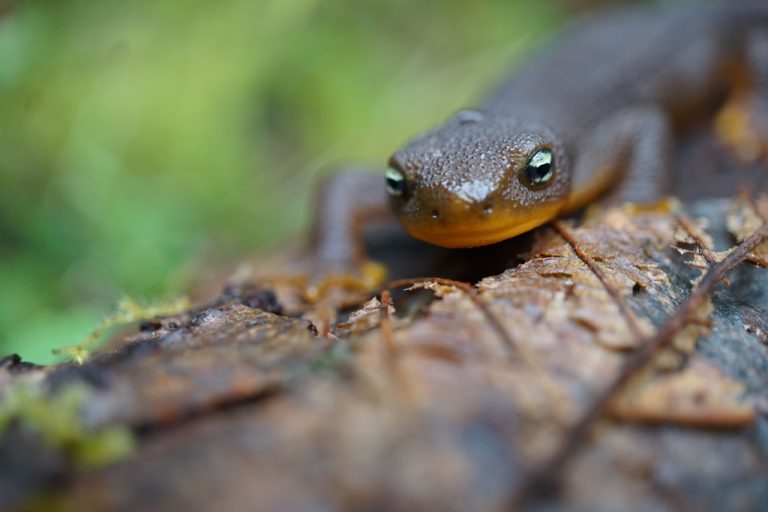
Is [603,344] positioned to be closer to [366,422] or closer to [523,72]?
[366,422]

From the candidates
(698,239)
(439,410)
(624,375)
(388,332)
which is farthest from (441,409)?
(698,239)

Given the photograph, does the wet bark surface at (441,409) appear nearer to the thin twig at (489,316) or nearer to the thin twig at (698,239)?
the thin twig at (489,316)

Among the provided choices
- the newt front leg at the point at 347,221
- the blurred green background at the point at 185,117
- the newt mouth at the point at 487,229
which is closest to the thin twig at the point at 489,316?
the newt mouth at the point at 487,229

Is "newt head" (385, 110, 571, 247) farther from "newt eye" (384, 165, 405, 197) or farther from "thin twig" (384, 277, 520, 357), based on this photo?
"thin twig" (384, 277, 520, 357)

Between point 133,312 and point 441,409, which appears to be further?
point 133,312

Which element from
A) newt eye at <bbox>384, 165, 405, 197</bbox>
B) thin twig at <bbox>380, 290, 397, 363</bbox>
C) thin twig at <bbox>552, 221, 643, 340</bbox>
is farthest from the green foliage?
newt eye at <bbox>384, 165, 405, 197</bbox>

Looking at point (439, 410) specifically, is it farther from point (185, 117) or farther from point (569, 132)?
point (185, 117)
